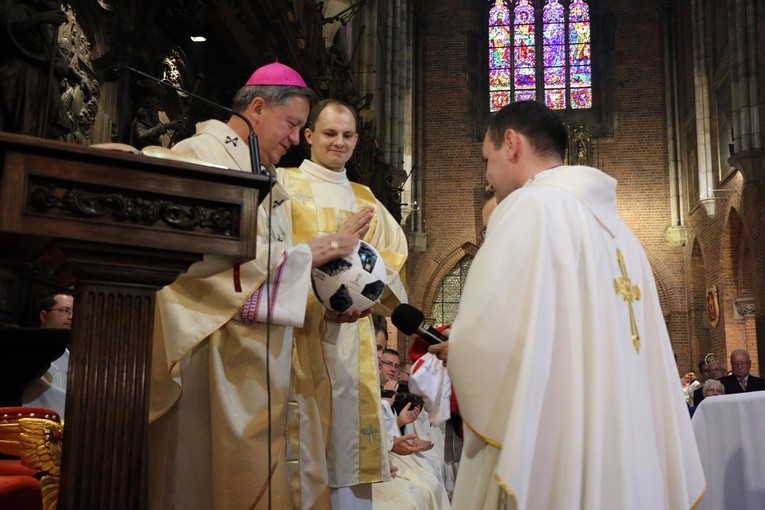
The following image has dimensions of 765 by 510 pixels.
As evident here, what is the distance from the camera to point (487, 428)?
2559 millimetres

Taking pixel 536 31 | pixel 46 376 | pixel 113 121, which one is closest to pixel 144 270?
pixel 46 376

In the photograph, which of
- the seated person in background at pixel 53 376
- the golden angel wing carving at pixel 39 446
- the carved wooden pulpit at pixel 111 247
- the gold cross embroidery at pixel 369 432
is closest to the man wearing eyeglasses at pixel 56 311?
the seated person in background at pixel 53 376

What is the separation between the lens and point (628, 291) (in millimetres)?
2844

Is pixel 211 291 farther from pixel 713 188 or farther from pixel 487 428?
pixel 713 188

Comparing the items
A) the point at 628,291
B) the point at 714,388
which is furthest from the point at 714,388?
the point at 628,291

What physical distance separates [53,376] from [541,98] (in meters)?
22.2

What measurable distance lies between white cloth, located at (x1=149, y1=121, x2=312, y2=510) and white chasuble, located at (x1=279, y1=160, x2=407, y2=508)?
292 millimetres

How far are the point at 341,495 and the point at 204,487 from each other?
87 cm

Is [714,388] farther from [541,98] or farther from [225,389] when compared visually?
[541,98]

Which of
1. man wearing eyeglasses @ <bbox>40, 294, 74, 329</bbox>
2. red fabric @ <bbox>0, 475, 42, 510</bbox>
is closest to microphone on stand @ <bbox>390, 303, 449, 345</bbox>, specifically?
red fabric @ <bbox>0, 475, 42, 510</bbox>

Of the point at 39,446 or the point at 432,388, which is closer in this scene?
the point at 39,446

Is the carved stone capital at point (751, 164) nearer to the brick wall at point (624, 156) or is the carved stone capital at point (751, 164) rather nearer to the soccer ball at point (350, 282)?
the brick wall at point (624, 156)

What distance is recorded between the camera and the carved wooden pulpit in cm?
185

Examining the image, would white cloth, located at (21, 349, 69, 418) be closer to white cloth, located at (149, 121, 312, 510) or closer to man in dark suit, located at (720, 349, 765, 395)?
white cloth, located at (149, 121, 312, 510)
